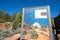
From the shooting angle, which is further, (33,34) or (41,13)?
(41,13)

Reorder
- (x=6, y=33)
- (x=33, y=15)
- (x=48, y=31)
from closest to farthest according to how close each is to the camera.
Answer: (x=48, y=31) → (x=33, y=15) → (x=6, y=33)

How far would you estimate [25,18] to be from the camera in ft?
16.0

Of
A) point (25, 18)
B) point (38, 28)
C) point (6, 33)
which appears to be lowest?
point (6, 33)

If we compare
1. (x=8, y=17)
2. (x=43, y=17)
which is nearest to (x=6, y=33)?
(x=43, y=17)

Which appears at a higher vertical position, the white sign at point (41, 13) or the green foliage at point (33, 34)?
the white sign at point (41, 13)

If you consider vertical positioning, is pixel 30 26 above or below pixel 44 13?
below

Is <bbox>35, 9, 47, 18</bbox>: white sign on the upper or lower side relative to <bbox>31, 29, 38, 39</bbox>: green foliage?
upper

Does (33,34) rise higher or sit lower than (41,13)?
lower

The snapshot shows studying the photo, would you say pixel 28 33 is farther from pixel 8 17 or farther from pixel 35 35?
pixel 8 17

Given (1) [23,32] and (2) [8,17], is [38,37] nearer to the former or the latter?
(1) [23,32]

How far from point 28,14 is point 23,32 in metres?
0.69

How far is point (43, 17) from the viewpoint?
470 cm

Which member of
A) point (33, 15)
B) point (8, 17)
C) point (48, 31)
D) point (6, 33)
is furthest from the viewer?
point (8, 17)

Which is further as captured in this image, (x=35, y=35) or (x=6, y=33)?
(x=6, y=33)
